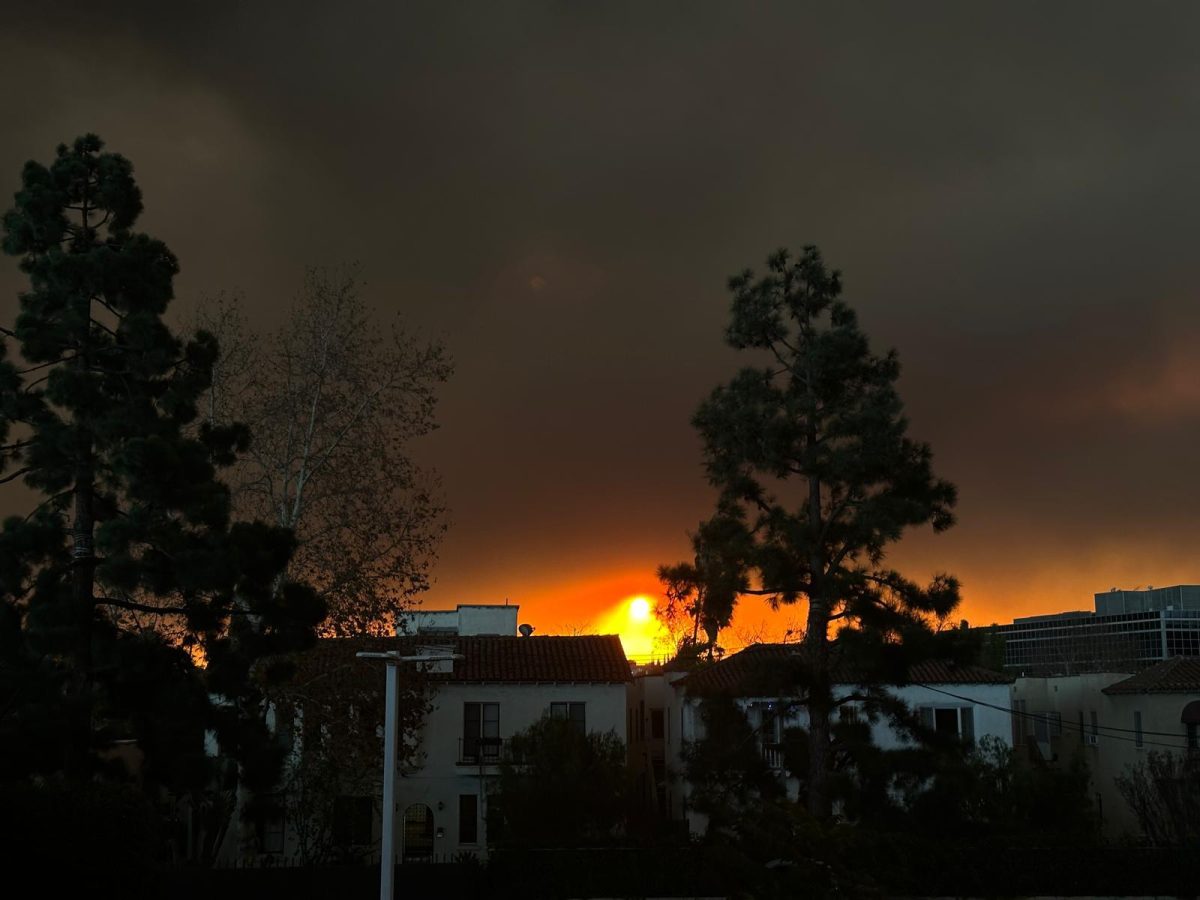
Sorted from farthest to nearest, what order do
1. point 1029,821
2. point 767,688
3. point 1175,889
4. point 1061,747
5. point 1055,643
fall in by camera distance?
1. point 1055,643
2. point 1061,747
3. point 1029,821
4. point 1175,889
5. point 767,688

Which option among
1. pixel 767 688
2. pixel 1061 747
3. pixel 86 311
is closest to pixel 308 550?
pixel 86 311

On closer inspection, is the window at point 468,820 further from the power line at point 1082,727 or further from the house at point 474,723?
the power line at point 1082,727

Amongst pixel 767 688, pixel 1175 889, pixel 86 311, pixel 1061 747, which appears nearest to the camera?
pixel 86 311

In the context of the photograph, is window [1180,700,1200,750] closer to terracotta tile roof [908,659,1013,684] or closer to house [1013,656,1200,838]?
house [1013,656,1200,838]

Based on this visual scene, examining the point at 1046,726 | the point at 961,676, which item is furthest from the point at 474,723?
the point at 1046,726

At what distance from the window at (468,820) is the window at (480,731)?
135 centimetres

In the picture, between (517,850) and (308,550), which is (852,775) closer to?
(517,850)

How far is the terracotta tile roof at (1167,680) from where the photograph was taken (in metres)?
45.2

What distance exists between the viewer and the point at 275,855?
3938 cm

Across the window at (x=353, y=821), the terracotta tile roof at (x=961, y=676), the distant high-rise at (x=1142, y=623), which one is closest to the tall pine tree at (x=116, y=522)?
the window at (x=353, y=821)

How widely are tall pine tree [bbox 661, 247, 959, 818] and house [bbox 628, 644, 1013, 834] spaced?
4.69ft

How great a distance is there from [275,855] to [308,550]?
44.7 feet

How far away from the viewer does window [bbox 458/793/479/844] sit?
1663 inches

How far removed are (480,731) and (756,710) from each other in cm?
936
